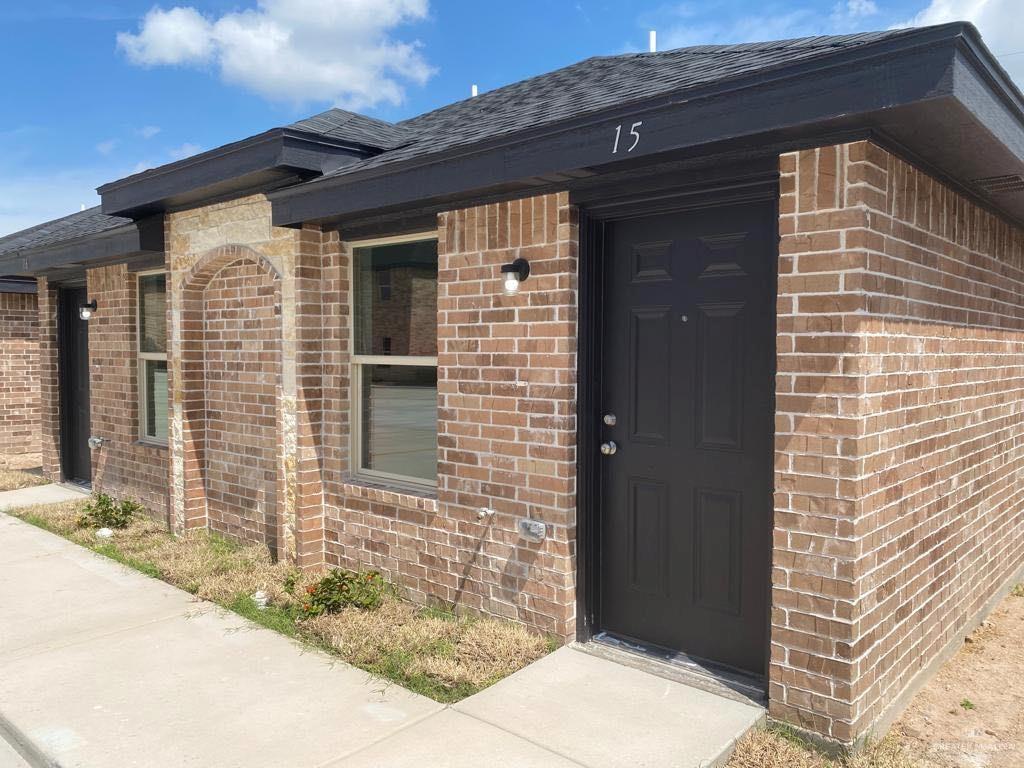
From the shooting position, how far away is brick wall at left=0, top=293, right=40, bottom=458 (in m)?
11.4

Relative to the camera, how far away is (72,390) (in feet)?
31.6

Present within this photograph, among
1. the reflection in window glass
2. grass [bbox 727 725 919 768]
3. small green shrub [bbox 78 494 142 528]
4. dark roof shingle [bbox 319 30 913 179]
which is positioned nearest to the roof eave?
small green shrub [bbox 78 494 142 528]

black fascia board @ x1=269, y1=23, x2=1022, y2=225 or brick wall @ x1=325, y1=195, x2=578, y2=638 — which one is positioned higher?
black fascia board @ x1=269, y1=23, x2=1022, y2=225

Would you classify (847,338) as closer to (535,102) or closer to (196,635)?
(535,102)

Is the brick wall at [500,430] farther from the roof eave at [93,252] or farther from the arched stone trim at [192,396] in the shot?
the roof eave at [93,252]

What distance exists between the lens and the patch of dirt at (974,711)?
3316 mm

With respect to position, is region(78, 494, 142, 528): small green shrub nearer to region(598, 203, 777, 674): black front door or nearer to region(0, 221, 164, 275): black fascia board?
region(0, 221, 164, 275): black fascia board

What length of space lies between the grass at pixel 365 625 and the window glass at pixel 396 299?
1700mm

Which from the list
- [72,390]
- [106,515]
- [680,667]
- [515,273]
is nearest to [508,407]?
[515,273]

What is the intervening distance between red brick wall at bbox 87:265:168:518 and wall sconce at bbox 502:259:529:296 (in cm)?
486

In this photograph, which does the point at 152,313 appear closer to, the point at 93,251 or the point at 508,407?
the point at 93,251

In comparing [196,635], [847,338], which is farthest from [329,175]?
[847,338]

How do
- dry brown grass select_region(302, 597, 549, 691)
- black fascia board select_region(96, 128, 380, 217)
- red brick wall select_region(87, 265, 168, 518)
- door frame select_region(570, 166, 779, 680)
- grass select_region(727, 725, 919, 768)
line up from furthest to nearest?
red brick wall select_region(87, 265, 168, 518) → black fascia board select_region(96, 128, 380, 217) → door frame select_region(570, 166, 779, 680) → dry brown grass select_region(302, 597, 549, 691) → grass select_region(727, 725, 919, 768)

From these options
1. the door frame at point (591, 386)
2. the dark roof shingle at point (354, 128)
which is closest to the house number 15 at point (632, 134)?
the door frame at point (591, 386)
